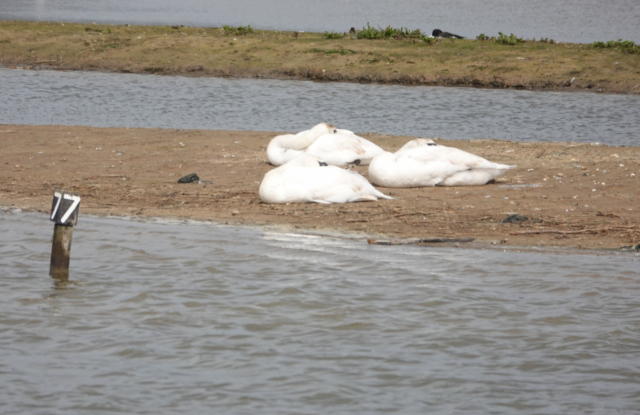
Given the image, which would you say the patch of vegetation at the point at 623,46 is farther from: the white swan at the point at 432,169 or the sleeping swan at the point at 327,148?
the white swan at the point at 432,169

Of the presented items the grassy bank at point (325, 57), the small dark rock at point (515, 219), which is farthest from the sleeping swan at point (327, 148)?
the grassy bank at point (325, 57)

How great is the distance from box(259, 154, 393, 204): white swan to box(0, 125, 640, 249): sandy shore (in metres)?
0.13

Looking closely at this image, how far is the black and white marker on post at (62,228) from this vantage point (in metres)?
6.45

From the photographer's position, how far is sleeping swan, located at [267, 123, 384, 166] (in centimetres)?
1174

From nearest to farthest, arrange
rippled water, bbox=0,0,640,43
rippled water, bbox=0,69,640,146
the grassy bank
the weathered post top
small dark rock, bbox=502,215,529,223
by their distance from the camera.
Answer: the weathered post top, small dark rock, bbox=502,215,529,223, rippled water, bbox=0,69,640,146, the grassy bank, rippled water, bbox=0,0,640,43

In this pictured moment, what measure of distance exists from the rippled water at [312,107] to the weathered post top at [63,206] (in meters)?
11.6

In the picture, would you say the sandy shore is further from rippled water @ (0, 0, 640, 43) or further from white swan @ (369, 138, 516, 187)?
rippled water @ (0, 0, 640, 43)

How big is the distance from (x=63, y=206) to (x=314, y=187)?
144 inches

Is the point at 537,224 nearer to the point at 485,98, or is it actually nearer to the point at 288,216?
the point at 288,216

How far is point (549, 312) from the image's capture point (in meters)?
Answer: 6.21

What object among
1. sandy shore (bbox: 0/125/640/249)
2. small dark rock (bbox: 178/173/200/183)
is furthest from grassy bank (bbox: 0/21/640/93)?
small dark rock (bbox: 178/173/200/183)

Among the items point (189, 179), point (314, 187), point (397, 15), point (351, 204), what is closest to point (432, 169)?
point (351, 204)

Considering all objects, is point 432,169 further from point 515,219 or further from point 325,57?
point 325,57

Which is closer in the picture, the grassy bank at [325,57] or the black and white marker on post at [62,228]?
the black and white marker on post at [62,228]
